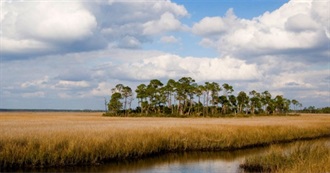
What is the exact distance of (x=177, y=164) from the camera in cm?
2300

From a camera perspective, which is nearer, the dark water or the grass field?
the grass field

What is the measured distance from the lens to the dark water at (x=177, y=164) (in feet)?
66.7

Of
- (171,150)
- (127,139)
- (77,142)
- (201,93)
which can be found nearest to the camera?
(77,142)

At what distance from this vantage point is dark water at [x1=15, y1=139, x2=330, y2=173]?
20.3 meters

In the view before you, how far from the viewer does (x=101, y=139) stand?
22.5 meters

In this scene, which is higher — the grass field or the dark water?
the grass field

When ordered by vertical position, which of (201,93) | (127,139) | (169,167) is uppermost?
(201,93)

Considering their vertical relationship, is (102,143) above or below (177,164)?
above

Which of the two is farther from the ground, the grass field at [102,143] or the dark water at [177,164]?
the grass field at [102,143]

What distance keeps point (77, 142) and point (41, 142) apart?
2.03m

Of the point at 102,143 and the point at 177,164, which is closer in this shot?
the point at 102,143

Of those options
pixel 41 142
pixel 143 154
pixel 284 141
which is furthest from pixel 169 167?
pixel 284 141

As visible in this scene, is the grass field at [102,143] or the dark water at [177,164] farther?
the dark water at [177,164]

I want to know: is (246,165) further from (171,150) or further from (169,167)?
(171,150)
